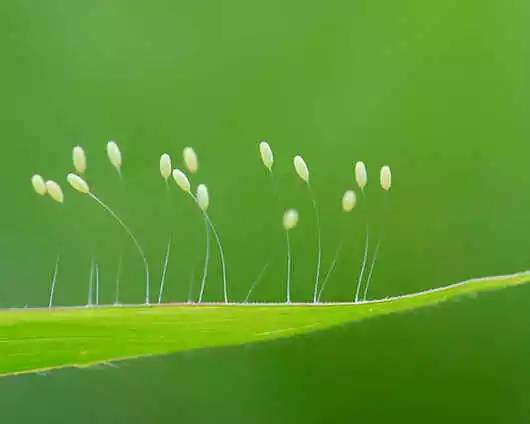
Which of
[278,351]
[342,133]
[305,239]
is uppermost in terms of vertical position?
[342,133]

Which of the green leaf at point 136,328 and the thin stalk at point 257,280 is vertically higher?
the green leaf at point 136,328

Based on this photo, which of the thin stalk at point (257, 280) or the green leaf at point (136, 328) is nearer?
the green leaf at point (136, 328)

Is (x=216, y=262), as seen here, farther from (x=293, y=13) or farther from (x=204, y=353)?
(x=293, y=13)

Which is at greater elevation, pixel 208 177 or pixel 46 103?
pixel 46 103

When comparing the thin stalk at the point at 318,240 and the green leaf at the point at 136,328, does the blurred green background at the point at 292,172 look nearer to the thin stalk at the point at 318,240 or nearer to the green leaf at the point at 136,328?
the thin stalk at the point at 318,240

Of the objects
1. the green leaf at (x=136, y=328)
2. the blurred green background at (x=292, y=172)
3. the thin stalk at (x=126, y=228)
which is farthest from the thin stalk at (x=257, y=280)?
the green leaf at (x=136, y=328)

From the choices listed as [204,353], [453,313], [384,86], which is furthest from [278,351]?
[384,86]
